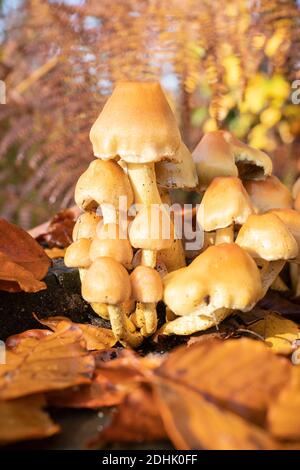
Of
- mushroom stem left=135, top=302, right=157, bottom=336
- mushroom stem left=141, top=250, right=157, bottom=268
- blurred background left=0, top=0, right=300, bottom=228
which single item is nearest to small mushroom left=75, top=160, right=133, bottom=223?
mushroom stem left=141, top=250, right=157, bottom=268

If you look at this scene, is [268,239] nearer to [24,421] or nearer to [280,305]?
[280,305]

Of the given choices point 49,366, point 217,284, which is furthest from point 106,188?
point 49,366

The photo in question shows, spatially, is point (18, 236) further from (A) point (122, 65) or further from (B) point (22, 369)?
(A) point (122, 65)

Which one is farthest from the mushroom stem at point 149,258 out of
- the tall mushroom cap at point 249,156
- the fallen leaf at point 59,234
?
the fallen leaf at point 59,234

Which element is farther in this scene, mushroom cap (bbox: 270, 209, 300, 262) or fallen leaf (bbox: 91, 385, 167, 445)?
mushroom cap (bbox: 270, 209, 300, 262)

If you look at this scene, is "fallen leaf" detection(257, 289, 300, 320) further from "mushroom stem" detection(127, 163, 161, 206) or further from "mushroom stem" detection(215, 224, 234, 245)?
"mushroom stem" detection(127, 163, 161, 206)

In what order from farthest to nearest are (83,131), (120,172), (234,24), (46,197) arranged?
1. (46,197)
2. (83,131)
3. (234,24)
4. (120,172)
